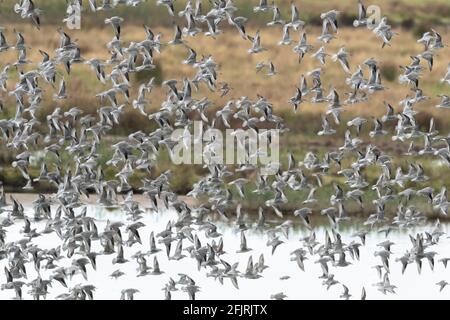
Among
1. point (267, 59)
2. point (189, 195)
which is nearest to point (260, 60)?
point (267, 59)

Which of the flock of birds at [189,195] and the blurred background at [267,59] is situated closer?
the flock of birds at [189,195]

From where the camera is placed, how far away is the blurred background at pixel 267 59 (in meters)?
37.5

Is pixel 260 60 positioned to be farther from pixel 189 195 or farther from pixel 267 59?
pixel 189 195

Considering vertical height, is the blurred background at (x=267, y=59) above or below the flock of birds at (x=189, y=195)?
above

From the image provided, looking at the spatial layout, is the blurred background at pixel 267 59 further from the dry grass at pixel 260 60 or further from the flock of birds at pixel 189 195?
the flock of birds at pixel 189 195

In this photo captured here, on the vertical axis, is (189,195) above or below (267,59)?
below

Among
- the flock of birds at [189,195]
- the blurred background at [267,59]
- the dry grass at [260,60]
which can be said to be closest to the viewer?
the flock of birds at [189,195]

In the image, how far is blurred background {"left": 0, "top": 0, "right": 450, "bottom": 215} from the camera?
37.5 m

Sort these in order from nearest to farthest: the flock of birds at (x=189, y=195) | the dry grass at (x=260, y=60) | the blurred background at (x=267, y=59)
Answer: the flock of birds at (x=189, y=195)
the blurred background at (x=267, y=59)
the dry grass at (x=260, y=60)

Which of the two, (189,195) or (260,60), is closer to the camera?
(189,195)

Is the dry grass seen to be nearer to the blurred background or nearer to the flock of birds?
the blurred background

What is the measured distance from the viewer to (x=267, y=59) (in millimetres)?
42125

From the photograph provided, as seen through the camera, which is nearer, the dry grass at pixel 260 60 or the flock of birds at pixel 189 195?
the flock of birds at pixel 189 195

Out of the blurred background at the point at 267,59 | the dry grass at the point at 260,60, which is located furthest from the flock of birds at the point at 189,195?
the dry grass at the point at 260,60
